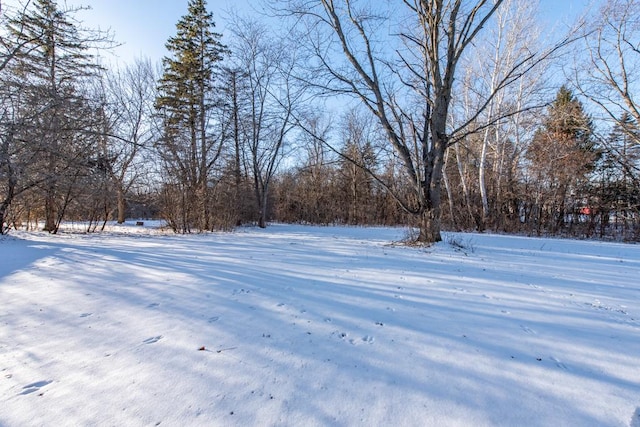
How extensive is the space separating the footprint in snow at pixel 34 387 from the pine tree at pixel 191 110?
10578 mm

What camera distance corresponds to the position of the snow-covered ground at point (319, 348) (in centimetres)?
144

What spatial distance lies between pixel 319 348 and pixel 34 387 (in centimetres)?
170

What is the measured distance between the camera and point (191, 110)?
48.5 ft

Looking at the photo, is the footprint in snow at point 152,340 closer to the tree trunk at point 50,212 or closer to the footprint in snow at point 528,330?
the footprint in snow at point 528,330

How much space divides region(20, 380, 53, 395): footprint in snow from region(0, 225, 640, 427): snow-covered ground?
1 centimetres

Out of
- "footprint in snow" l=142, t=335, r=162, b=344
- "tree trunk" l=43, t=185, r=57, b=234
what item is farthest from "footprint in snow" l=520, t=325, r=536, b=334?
"tree trunk" l=43, t=185, r=57, b=234

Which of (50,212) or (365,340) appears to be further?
(50,212)

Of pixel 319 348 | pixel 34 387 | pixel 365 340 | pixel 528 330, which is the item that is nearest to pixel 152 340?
pixel 34 387

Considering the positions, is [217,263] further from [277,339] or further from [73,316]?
[277,339]

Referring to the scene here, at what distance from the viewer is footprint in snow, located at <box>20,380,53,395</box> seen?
62.1 inches

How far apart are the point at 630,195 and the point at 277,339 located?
692 inches

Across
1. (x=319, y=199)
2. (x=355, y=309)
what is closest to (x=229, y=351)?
(x=355, y=309)

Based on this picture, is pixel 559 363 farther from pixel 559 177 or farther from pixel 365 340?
pixel 559 177

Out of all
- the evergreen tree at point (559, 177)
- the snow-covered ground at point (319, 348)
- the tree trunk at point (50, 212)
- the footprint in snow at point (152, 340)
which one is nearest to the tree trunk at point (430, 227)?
the snow-covered ground at point (319, 348)
